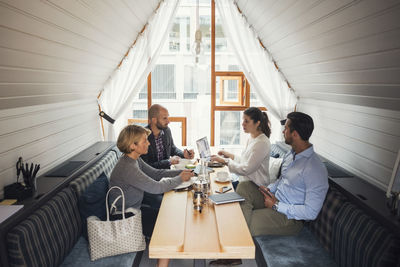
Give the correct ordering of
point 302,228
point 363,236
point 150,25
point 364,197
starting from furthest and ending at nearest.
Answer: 1. point 150,25
2. point 302,228
3. point 364,197
4. point 363,236

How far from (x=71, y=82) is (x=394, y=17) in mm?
2576

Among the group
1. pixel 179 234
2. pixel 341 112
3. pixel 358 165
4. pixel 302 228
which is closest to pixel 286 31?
pixel 341 112

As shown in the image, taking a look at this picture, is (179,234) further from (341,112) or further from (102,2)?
(341,112)

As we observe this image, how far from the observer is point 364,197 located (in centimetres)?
204

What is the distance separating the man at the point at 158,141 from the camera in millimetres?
3129

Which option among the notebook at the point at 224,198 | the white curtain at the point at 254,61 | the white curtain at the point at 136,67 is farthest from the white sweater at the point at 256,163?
the white curtain at the point at 136,67

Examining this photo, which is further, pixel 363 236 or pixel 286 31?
pixel 286 31

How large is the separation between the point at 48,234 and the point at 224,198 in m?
1.06

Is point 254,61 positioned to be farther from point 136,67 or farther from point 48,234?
point 48,234

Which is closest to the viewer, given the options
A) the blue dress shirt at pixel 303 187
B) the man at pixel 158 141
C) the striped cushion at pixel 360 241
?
the striped cushion at pixel 360 241

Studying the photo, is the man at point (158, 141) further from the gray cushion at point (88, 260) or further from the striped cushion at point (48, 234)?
the gray cushion at point (88, 260)

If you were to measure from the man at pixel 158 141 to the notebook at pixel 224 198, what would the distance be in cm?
97

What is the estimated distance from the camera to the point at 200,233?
1.72 m

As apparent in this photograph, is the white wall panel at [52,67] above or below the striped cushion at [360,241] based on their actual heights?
above
